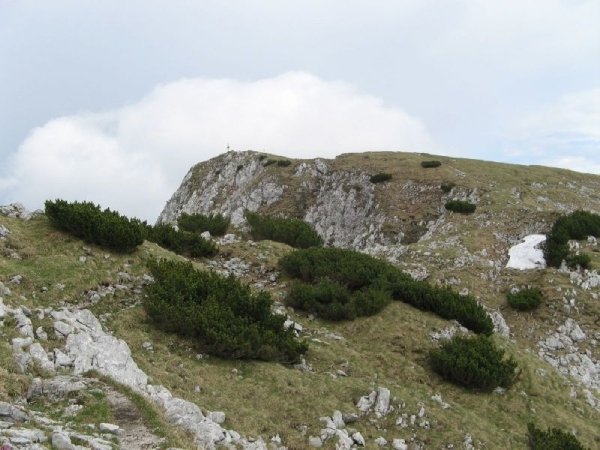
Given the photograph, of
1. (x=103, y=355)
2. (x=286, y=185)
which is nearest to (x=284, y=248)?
(x=103, y=355)

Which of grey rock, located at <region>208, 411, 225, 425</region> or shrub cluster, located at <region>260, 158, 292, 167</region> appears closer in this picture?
grey rock, located at <region>208, 411, 225, 425</region>

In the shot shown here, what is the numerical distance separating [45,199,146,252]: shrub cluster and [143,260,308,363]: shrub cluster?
1.59 m

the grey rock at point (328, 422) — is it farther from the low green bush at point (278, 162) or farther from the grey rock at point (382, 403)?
the low green bush at point (278, 162)

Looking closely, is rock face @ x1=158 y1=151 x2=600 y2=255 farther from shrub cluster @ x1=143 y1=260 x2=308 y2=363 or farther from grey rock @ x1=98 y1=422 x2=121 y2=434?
grey rock @ x1=98 y1=422 x2=121 y2=434

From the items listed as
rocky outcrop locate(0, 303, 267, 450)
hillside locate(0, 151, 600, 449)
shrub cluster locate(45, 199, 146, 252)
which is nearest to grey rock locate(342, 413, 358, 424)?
hillside locate(0, 151, 600, 449)

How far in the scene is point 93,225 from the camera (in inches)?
679

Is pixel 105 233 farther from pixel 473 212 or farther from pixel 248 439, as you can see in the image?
pixel 473 212

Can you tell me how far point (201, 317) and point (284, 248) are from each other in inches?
430

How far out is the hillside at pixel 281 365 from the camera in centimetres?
879

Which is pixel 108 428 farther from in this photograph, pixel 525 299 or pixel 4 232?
pixel 525 299

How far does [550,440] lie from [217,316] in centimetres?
936

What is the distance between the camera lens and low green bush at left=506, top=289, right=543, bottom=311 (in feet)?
76.5

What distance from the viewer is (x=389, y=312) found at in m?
18.6

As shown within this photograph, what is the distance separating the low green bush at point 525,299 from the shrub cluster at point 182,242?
14441mm
